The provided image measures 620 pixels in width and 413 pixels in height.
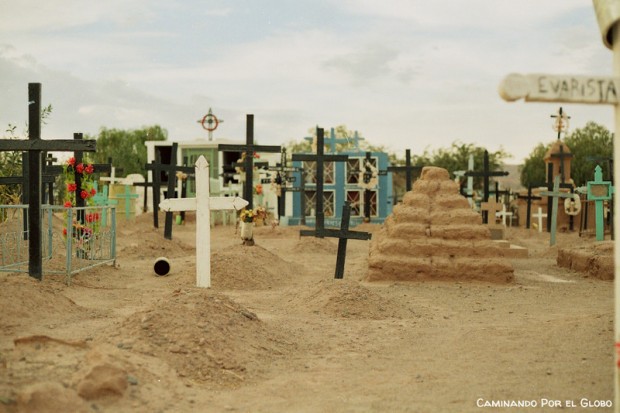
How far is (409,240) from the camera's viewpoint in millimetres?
15016

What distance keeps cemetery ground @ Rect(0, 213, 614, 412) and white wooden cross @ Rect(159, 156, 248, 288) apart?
2.39 feet

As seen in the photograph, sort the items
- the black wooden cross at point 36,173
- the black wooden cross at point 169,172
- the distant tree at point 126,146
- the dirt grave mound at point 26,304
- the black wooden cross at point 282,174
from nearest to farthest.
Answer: the dirt grave mound at point 26,304 < the black wooden cross at point 36,173 < the black wooden cross at point 169,172 < the black wooden cross at point 282,174 < the distant tree at point 126,146

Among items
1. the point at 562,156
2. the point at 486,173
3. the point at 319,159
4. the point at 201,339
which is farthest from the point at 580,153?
the point at 201,339

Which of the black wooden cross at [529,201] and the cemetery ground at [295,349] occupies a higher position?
the black wooden cross at [529,201]

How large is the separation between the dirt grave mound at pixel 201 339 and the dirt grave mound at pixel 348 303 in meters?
2.20

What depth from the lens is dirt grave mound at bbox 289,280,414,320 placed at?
10.6 meters

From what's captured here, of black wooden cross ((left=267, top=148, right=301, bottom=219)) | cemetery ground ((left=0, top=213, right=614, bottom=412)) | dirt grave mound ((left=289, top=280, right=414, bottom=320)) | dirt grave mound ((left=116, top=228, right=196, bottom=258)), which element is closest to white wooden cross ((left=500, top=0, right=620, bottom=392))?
cemetery ground ((left=0, top=213, right=614, bottom=412))

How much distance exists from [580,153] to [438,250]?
3948 cm

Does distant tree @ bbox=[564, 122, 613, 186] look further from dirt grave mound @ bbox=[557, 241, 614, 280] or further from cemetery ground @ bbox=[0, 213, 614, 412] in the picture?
cemetery ground @ bbox=[0, 213, 614, 412]

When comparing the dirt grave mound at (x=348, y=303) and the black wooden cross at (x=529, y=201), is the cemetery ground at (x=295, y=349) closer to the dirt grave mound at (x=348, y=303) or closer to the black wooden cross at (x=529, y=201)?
the dirt grave mound at (x=348, y=303)

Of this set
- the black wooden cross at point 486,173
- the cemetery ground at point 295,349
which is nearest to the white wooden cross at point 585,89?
the cemetery ground at point 295,349

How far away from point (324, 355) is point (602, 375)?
284 cm

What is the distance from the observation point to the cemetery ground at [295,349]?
5961 millimetres

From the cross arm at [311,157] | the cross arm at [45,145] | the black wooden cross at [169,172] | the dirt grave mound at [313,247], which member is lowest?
the dirt grave mound at [313,247]
